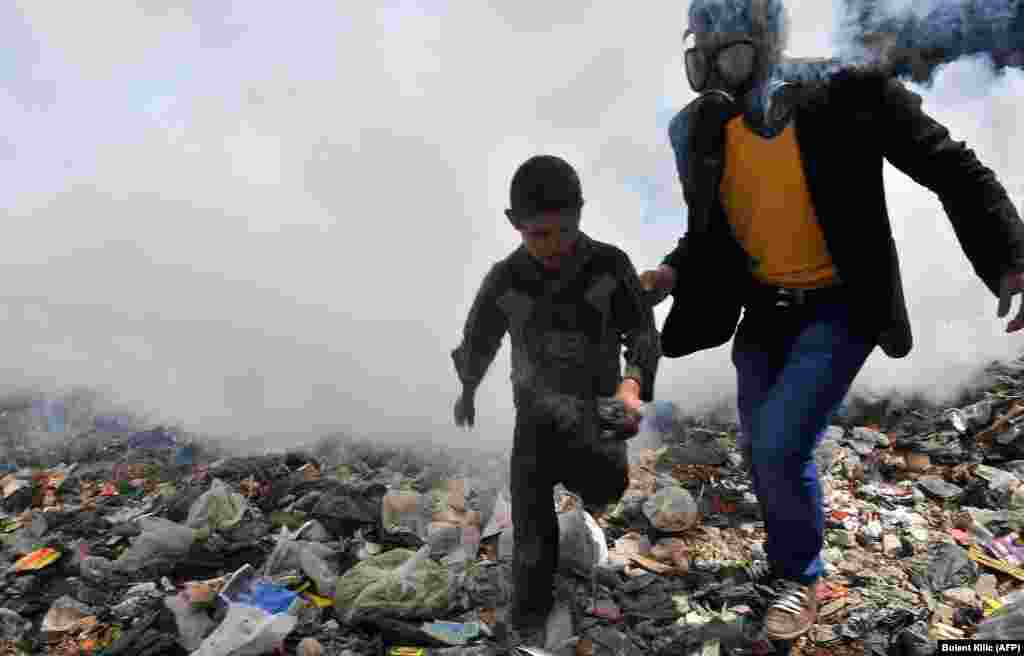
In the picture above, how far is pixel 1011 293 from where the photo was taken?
1926mm

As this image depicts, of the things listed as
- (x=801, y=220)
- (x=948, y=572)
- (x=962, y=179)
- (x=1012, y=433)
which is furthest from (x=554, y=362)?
(x=1012, y=433)

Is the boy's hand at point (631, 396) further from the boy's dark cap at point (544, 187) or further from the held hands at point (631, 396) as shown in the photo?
the boy's dark cap at point (544, 187)

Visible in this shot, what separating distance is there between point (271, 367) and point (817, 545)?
174 inches

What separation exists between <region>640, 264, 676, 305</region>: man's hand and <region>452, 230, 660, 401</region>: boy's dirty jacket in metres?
0.13

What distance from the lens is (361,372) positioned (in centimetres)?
528

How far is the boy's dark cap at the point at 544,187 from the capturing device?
216cm

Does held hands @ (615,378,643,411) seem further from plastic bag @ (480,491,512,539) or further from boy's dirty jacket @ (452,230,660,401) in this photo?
plastic bag @ (480,491,512,539)

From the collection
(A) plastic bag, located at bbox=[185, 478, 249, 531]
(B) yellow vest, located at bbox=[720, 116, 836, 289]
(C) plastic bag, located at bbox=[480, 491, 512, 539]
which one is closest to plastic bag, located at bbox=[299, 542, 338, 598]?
(A) plastic bag, located at bbox=[185, 478, 249, 531]

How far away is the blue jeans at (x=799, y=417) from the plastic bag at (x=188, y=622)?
6.86 ft

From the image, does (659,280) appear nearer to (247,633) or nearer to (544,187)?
(544,187)

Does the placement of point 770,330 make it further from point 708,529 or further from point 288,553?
point 288,553

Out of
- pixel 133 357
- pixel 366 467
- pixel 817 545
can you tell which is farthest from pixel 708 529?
pixel 133 357

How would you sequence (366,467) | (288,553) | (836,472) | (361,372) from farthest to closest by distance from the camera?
1. (361,372)
2. (366,467)
3. (836,472)
4. (288,553)

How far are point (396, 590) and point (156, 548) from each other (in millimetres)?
1183
